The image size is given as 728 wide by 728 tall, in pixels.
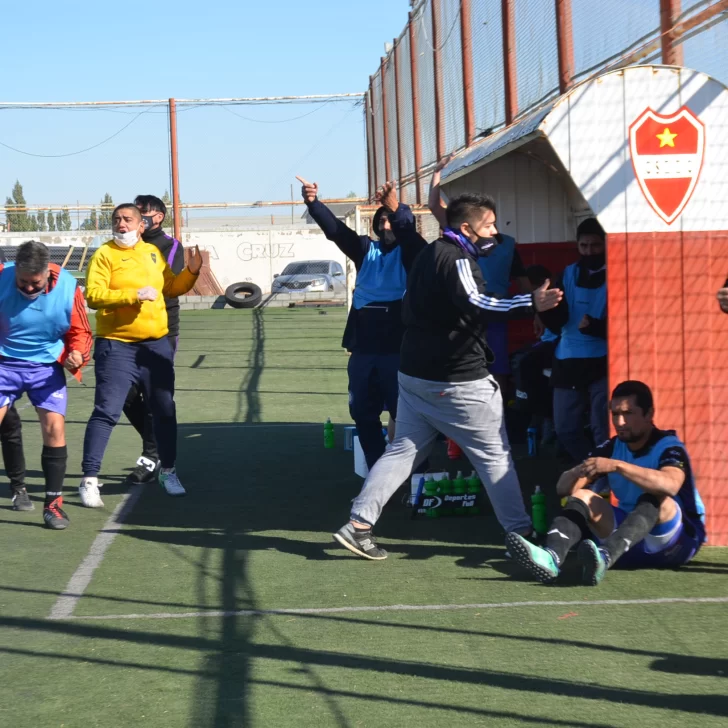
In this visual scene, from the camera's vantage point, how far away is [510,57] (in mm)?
11164

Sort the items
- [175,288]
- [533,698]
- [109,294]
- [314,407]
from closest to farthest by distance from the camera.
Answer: [533,698] → [109,294] → [175,288] → [314,407]

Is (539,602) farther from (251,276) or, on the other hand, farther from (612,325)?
(251,276)

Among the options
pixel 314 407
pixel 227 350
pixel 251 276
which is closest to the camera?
pixel 314 407

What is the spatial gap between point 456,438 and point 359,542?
723 mm

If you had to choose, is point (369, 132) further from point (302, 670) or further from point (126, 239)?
point (302, 670)

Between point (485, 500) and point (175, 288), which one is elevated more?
point (175, 288)

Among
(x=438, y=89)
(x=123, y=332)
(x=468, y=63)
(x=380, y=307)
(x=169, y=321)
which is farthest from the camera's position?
(x=438, y=89)

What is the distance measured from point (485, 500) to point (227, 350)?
39.2 ft

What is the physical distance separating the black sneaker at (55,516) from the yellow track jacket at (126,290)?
46.2 inches

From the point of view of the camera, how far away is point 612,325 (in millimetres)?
5703

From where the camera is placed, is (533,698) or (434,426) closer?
(533,698)

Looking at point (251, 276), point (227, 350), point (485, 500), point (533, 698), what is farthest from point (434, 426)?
point (251, 276)

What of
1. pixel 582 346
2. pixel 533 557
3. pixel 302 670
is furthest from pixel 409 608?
pixel 582 346

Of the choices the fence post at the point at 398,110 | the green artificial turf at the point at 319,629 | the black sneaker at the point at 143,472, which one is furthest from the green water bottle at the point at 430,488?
the fence post at the point at 398,110
